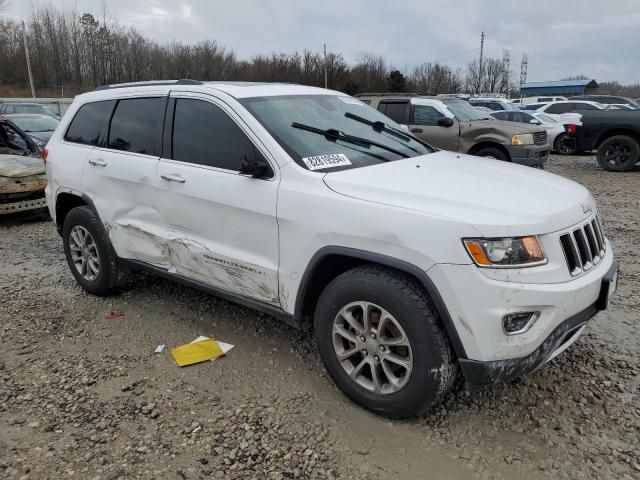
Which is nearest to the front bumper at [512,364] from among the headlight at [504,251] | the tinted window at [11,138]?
the headlight at [504,251]

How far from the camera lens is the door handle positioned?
3.51 metres

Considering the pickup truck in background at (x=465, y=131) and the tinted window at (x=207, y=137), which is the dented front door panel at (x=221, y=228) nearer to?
the tinted window at (x=207, y=137)

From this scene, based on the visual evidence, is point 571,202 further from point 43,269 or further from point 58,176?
point 43,269

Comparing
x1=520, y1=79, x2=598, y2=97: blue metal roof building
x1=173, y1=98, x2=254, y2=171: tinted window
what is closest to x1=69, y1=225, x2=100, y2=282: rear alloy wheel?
x1=173, y1=98, x2=254, y2=171: tinted window

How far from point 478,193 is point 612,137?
11227 millimetres

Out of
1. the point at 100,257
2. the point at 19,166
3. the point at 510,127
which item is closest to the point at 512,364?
the point at 100,257

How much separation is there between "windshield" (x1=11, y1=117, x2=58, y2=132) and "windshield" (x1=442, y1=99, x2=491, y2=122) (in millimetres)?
9074

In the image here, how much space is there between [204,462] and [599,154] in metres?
12.4

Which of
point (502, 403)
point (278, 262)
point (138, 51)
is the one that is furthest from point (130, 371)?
point (138, 51)

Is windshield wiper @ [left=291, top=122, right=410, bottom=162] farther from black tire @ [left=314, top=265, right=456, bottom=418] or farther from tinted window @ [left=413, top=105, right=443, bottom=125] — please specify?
tinted window @ [left=413, top=105, right=443, bottom=125]

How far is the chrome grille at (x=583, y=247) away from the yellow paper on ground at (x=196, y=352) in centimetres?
231

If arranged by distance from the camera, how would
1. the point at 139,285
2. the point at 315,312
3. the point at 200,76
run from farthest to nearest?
the point at 200,76
the point at 139,285
the point at 315,312

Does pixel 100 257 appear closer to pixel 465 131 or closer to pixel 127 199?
pixel 127 199

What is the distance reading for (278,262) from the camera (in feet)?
10.1
